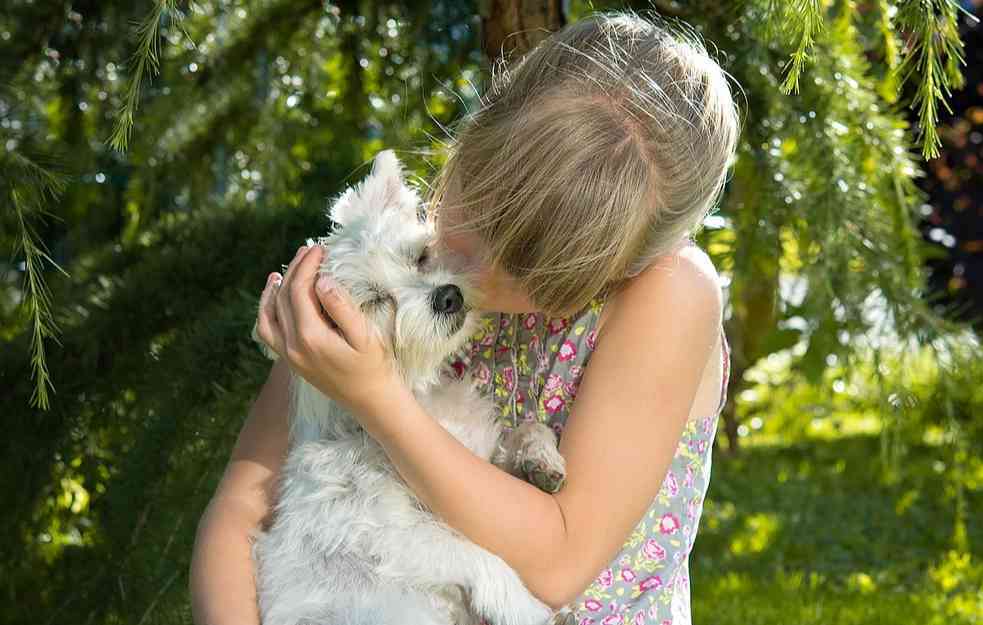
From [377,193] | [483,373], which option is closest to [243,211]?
[377,193]

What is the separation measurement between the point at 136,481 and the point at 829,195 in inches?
63.6

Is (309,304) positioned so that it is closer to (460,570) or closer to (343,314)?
(343,314)

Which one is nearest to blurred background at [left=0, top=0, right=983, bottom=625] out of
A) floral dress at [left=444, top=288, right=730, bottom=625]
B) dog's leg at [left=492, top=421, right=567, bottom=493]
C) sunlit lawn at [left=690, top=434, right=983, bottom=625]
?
sunlit lawn at [left=690, top=434, right=983, bottom=625]

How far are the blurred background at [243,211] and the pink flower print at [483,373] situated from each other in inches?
21.1

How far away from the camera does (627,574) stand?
235cm

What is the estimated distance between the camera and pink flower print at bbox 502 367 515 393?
8.14 ft

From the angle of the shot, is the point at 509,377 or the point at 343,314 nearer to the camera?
the point at 343,314

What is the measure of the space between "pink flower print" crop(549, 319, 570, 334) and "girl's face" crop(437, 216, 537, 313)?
101 mm

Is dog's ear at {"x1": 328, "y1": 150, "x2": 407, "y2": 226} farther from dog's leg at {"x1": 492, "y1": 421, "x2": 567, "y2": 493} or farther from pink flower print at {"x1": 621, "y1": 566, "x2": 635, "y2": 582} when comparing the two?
pink flower print at {"x1": 621, "y1": 566, "x2": 635, "y2": 582}

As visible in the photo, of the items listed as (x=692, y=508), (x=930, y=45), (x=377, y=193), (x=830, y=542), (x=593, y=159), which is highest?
(x=930, y=45)

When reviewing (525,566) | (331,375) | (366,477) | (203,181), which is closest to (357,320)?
(331,375)

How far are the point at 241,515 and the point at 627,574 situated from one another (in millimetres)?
750

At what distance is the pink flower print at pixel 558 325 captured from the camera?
2371 millimetres

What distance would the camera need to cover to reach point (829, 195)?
8.60 ft
